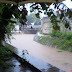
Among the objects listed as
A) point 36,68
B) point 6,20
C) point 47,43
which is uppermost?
point 6,20

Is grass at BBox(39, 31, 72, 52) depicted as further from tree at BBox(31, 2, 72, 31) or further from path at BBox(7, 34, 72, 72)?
tree at BBox(31, 2, 72, 31)

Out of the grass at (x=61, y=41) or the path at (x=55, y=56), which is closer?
the path at (x=55, y=56)

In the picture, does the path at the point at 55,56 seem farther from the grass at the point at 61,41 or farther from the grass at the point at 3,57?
the grass at the point at 3,57

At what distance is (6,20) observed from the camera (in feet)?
4.32

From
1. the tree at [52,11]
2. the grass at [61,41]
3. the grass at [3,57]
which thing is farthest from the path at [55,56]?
the tree at [52,11]

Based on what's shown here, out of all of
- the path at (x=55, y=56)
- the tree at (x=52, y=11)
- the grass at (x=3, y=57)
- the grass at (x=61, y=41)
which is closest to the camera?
the tree at (x=52, y=11)

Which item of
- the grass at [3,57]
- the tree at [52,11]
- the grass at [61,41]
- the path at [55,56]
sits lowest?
the path at [55,56]

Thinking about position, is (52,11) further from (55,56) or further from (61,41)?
(61,41)

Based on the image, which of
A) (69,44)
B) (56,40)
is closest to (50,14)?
(69,44)

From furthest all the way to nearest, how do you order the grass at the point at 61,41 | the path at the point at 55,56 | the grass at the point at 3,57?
the grass at the point at 61,41, the path at the point at 55,56, the grass at the point at 3,57

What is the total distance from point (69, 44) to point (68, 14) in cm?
629

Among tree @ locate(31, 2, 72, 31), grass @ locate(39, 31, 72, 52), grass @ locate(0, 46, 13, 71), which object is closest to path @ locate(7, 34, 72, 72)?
grass @ locate(39, 31, 72, 52)

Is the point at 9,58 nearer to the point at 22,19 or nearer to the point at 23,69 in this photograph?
the point at 23,69

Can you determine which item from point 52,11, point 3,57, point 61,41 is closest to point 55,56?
point 61,41
